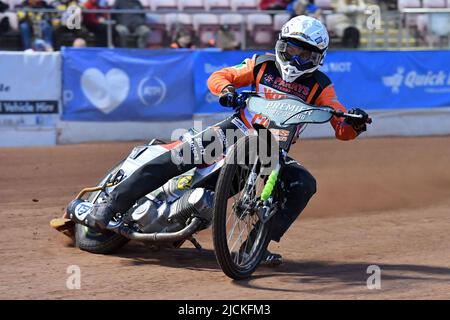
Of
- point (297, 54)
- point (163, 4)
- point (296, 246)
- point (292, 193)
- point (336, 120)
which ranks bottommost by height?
point (296, 246)

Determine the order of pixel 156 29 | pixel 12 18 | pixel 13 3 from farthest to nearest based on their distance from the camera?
1. pixel 156 29
2. pixel 13 3
3. pixel 12 18

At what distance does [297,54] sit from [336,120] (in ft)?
1.79

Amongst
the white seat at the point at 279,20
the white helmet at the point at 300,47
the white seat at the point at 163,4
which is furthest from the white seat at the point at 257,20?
the white helmet at the point at 300,47

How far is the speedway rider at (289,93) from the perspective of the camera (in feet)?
19.1

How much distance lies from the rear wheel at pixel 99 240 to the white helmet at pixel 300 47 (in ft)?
4.94

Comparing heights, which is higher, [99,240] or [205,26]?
[205,26]

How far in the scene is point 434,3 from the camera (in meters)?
18.2

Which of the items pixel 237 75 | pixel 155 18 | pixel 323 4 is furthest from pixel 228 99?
pixel 323 4

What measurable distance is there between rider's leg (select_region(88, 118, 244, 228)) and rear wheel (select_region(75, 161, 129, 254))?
0.42 meters

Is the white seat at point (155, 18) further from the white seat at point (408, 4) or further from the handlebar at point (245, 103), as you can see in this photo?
the handlebar at point (245, 103)

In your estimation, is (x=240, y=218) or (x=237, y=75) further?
(x=237, y=75)

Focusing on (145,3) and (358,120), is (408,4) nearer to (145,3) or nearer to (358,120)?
(145,3)

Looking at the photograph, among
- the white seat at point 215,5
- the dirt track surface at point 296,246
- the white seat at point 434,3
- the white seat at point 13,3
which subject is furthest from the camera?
the white seat at point 434,3
